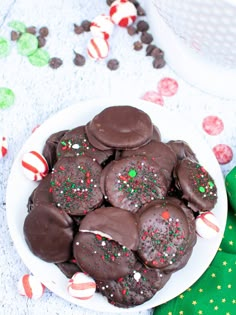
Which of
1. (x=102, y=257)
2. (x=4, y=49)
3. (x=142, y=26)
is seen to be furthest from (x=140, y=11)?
(x=102, y=257)

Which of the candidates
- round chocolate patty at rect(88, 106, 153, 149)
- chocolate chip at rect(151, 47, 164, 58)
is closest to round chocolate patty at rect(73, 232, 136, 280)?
round chocolate patty at rect(88, 106, 153, 149)

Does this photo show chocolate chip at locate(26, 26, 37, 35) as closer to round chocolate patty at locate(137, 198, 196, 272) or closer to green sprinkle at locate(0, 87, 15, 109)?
green sprinkle at locate(0, 87, 15, 109)

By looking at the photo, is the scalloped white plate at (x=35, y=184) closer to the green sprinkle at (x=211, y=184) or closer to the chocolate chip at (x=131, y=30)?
the green sprinkle at (x=211, y=184)

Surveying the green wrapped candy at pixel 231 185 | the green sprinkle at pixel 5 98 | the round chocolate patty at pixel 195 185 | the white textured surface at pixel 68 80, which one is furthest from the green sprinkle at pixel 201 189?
the green sprinkle at pixel 5 98

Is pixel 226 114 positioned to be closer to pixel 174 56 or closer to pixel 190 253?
pixel 174 56

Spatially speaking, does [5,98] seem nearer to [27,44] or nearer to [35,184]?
[27,44]

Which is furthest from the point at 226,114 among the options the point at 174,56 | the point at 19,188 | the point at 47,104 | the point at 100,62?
the point at 19,188

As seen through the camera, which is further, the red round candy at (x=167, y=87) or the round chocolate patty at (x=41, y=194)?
the red round candy at (x=167, y=87)
